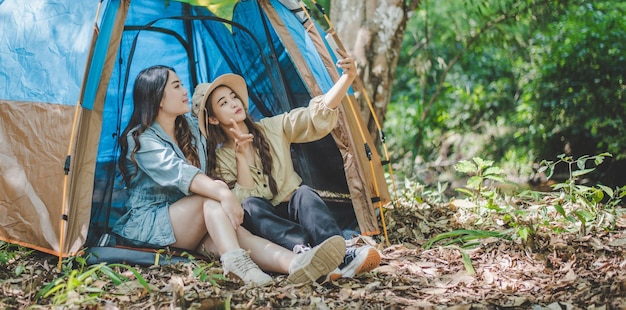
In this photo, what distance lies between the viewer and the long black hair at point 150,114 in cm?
287

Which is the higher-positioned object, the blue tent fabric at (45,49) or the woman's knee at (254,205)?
the blue tent fabric at (45,49)

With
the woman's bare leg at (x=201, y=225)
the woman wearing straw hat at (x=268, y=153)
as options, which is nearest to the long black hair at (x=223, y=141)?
the woman wearing straw hat at (x=268, y=153)

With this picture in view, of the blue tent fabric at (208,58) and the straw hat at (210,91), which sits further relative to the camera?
the blue tent fabric at (208,58)

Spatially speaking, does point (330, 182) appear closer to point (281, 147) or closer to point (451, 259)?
point (281, 147)

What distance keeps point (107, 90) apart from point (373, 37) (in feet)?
5.86

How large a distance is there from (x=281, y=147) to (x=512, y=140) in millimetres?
3865

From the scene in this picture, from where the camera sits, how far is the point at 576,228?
9.77 feet

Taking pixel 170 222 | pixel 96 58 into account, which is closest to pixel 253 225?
pixel 170 222

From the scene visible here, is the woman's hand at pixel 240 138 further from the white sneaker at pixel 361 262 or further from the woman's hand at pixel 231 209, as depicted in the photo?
the white sneaker at pixel 361 262

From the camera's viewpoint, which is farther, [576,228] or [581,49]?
[581,49]

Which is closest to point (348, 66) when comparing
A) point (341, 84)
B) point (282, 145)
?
point (341, 84)

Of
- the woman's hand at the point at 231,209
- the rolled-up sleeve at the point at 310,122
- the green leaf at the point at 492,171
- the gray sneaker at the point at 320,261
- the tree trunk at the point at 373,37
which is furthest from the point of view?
the tree trunk at the point at 373,37

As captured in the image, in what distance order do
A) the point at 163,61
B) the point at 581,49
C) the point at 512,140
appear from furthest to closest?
the point at 512,140 < the point at 581,49 < the point at 163,61

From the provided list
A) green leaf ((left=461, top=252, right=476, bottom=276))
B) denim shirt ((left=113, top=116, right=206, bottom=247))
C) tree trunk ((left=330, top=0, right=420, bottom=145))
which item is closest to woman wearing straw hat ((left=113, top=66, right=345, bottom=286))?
denim shirt ((left=113, top=116, right=206, bottom=247))
